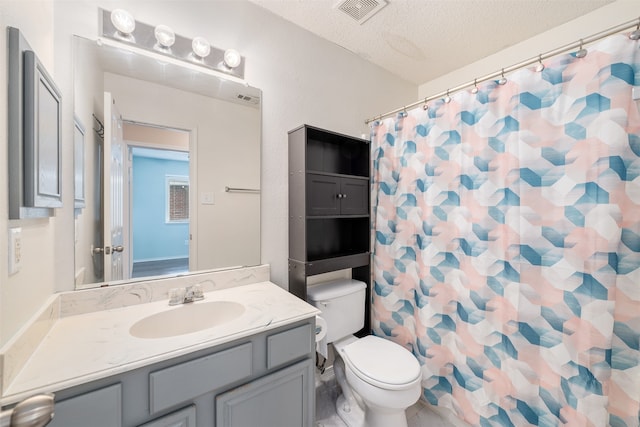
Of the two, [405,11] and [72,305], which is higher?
[405,11]

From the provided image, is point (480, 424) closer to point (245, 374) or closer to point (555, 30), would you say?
point (245, 374)

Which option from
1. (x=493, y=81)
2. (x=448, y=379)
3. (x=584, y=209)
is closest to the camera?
(x=584, y=209)

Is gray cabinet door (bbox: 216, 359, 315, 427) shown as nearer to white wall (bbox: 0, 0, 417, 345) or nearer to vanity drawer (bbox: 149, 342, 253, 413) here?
vanity drawer (bbox: 149, 342, 253, 413)

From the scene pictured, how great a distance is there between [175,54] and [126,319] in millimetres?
1257

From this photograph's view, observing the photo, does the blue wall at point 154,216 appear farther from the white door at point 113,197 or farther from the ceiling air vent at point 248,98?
the ceiling air vent at point 248,98

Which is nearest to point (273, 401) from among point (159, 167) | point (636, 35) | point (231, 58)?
point (159, 167)

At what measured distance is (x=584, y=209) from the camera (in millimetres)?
1090

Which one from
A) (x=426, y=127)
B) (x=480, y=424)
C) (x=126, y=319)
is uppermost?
(x=426, y=127)

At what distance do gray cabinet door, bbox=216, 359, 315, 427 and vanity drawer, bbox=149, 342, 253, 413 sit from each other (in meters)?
0.07

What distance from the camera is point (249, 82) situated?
1.51 metres

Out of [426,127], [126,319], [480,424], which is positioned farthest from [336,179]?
[480,424]

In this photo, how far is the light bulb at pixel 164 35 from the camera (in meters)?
1.22

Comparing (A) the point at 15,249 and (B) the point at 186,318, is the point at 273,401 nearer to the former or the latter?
(B) the point at 186,318

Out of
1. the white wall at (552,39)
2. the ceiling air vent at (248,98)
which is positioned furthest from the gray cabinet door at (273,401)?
the white wall at (552,39)
